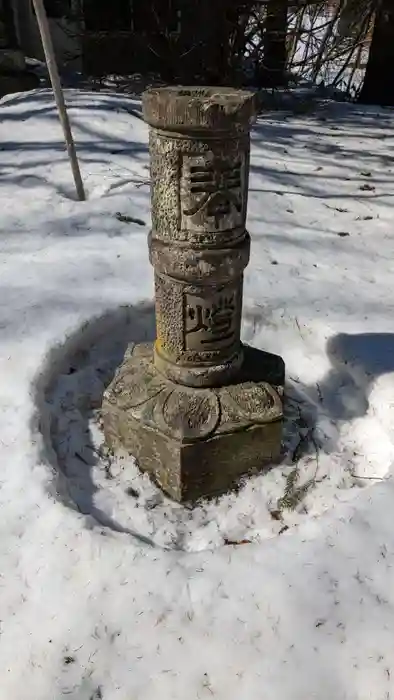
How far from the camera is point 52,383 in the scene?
2.76m

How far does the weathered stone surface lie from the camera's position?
185 centimetres

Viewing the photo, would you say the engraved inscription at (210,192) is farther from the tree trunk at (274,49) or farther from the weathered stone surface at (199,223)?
the tree trunk at (274,49)

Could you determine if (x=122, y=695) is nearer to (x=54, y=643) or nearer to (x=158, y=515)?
(x=54, y=643)

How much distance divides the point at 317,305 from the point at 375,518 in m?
1.55

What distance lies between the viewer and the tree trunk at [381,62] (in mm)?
7441

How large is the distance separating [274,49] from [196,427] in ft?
27.7

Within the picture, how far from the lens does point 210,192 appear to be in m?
1.95

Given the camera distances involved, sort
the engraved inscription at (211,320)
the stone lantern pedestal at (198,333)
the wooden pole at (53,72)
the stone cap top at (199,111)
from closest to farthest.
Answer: the stone cap top at (199,111) < the stone lantern pedestal at (198,333) < the engraved inscription at (211,320) < the wooden pole at (53,72)

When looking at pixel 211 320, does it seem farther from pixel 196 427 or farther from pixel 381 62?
pixel 381 62

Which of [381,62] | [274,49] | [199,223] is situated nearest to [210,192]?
[199,223]

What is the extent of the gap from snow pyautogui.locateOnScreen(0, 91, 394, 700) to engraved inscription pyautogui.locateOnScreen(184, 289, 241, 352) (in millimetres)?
627

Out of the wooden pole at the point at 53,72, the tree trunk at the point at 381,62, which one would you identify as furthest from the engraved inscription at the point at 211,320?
the tree trunk at the point at 381,62

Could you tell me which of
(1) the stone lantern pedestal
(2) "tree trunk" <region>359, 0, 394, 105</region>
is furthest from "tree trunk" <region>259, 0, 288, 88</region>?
(1) the stone lantern pedestal

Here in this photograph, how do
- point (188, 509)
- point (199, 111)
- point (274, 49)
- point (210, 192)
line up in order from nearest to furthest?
point (199, 111) → point (210, 192) → point (188, 509) → point (274, 49)
